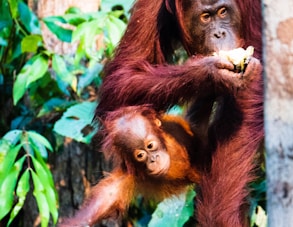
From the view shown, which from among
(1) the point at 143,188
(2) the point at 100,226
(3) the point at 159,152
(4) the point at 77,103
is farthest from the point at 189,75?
(2) the point at 100,226

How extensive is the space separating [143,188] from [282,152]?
1621mm

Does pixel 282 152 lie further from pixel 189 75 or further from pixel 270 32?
pixel 189 75

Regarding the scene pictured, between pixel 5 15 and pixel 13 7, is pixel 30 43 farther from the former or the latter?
pixel 5 15

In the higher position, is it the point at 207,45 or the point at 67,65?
the point at 207,45

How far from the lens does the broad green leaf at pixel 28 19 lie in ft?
12.3

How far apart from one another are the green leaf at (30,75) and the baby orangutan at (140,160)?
63cm

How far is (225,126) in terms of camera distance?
279 cm

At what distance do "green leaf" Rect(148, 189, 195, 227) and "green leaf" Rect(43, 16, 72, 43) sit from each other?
2.88 feet

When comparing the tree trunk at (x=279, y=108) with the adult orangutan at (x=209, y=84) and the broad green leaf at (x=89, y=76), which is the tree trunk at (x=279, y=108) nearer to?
the adult orangutan at (x=209, y=84)

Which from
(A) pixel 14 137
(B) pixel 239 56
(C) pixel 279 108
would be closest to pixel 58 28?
(A) pixel 14 137

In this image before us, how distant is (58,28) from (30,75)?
0.84 feet

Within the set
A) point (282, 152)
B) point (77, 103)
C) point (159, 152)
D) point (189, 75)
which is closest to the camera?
point (282, 152)

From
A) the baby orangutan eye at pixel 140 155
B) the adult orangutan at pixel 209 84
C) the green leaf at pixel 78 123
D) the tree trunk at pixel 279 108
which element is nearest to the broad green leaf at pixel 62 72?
the green leaf at pixel 78 123

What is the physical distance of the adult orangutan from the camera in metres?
2.66
